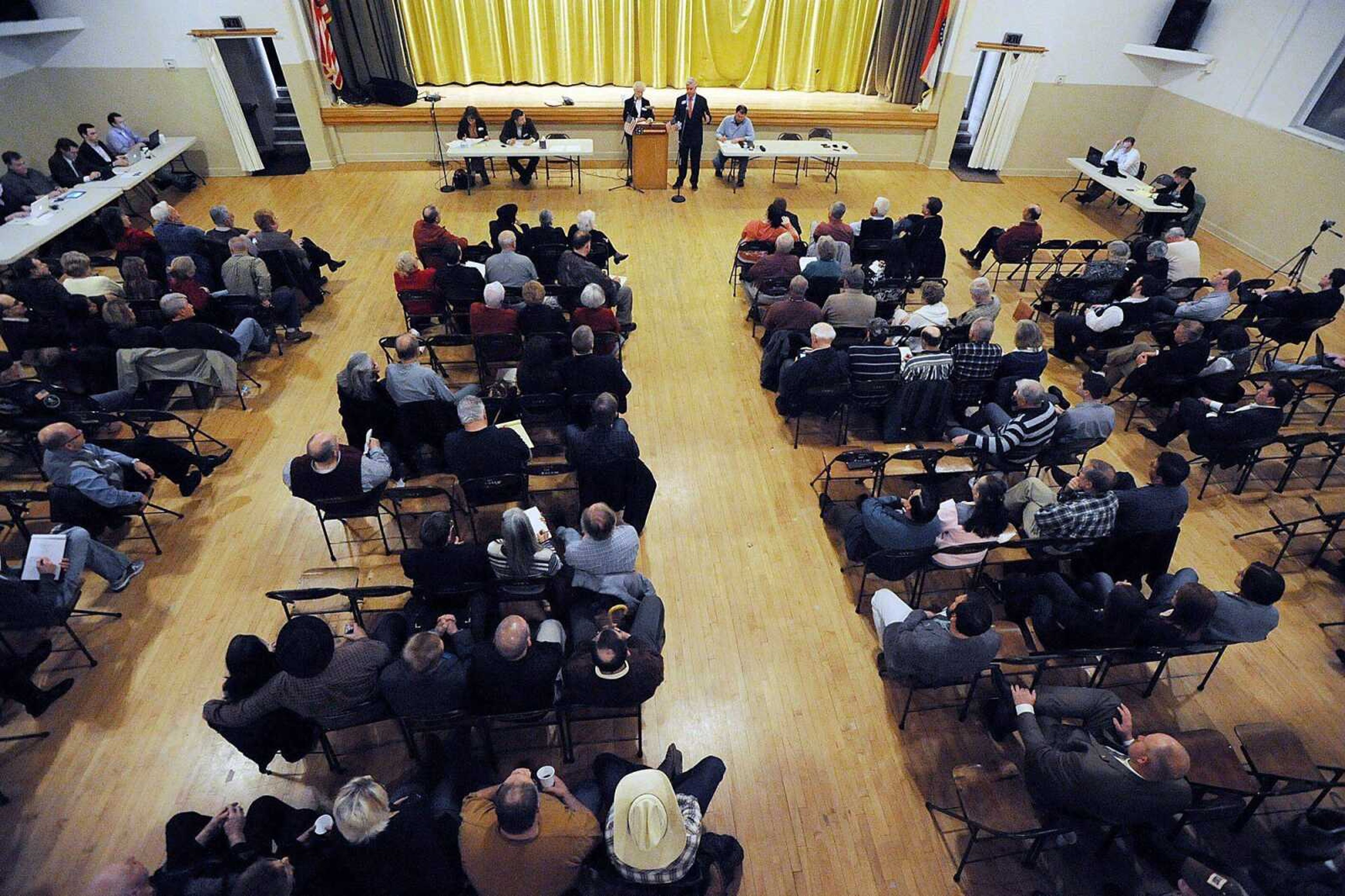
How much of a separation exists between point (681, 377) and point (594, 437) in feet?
8.13

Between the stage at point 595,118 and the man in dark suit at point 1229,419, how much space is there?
844cm

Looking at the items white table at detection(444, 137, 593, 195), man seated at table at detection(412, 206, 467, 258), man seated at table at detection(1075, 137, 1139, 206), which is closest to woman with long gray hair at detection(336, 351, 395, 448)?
man seated at table at detection(412, 206, 467, 258)

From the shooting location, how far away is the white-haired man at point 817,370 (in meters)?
5.36

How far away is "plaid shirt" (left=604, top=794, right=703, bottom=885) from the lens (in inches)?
98.7

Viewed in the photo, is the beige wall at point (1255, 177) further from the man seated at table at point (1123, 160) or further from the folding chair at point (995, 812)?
the folding chair at point (995, 812)

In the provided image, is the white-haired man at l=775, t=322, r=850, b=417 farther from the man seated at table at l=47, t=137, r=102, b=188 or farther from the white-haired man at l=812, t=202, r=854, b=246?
the man seated at table at l=47, t=137, r=102, b=188

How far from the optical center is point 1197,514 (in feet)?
17.4

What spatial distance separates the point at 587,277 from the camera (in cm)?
648

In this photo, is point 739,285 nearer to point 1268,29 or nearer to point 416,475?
point 416,475

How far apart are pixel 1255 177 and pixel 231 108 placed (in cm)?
1538

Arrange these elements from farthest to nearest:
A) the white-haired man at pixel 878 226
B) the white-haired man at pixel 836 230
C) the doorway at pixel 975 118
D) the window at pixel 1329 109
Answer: the doorway at pixel 975 118, the window at pixel 1329 109, the white-haired man at pixel 878 226, the white-haired man at pixel 836 230

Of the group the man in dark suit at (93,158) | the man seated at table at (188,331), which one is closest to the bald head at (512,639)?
the man seated at table at (188,331)

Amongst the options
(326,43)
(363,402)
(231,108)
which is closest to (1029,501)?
(363,402)

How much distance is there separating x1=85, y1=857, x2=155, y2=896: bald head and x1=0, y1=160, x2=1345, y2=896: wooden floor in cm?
112
